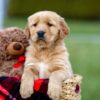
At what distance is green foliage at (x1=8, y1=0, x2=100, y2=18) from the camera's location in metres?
28.2

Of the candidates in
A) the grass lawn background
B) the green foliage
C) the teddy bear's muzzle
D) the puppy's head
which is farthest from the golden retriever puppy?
the green foliage

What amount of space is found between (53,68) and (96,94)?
13.3 ft

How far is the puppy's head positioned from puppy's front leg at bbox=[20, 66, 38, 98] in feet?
0.79

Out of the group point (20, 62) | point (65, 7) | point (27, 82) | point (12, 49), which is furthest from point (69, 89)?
point (65, 7)

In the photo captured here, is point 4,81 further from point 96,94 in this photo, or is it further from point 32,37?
point 96,94

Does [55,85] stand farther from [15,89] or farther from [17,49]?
[17,49]

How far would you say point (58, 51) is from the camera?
223 inches

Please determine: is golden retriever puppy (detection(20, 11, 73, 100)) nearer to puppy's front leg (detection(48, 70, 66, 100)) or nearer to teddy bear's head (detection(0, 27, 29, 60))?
puppy's front leg (detection(48, 70, 66, 100))

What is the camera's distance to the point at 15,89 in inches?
215

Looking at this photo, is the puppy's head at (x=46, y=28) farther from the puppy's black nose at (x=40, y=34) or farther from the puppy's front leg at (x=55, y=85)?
the puppy's front leg at (x=55, y=85)

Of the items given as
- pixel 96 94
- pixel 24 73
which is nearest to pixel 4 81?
pixel 24 73

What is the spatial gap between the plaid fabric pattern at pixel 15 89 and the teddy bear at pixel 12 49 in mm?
258

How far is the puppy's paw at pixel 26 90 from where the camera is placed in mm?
5340

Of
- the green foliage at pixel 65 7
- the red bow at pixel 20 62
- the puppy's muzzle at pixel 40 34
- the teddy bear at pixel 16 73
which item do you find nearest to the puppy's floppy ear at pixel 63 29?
the puppy's muzzle at pixel 40 34
